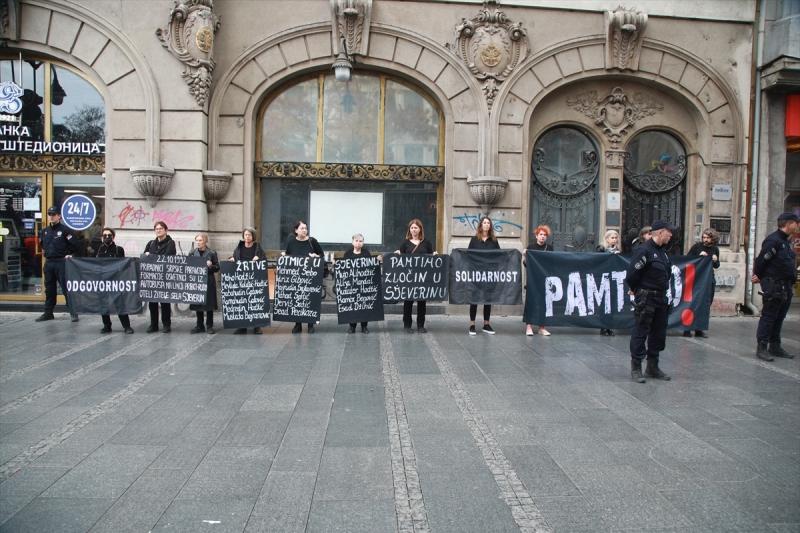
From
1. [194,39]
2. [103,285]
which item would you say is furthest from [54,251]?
[194,39]

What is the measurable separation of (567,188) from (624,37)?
3299 millimetres

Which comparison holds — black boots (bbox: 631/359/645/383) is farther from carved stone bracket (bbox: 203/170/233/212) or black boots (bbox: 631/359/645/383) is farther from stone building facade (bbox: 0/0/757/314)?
carved stone bracket (bbox: 203/170/233/212)

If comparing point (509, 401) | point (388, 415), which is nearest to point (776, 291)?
point (509, 401)

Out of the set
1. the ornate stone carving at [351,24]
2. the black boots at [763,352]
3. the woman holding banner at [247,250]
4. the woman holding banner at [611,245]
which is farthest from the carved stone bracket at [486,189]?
the black boots at [763,352]

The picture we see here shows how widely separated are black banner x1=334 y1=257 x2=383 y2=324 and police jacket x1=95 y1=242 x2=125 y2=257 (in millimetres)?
4015

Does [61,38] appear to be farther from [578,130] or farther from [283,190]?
[578,130]

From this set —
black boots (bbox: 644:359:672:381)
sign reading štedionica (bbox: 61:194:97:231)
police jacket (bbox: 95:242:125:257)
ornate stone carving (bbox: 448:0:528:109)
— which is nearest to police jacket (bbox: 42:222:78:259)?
police jacket (bbox: 95:242:125:257)

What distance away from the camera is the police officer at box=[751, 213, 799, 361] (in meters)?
9.27

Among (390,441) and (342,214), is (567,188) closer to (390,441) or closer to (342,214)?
(342,214)

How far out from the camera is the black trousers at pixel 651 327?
311 inches

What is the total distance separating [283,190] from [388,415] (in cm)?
901

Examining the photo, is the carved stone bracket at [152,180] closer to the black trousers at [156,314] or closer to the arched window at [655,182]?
the black trousers at [156,314]

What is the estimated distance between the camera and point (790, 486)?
4.59 m

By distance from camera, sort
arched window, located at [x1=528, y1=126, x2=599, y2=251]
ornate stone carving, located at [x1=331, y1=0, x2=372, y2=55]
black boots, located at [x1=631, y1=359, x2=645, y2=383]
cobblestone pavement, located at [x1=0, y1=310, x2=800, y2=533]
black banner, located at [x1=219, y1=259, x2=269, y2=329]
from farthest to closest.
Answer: arched window, located at [x1=528, y1=126, x2=599, y2=251]
ornate stone carving, located at [x1=331, y1=0, x2=372, y2=55]
black banner, located at [x1=219, y1=259, x2=269, y2=329]
black boots, located at [x1=631, y1=359, x2=645, y2=383]
cobblestone pavement, located at [x1=0, y1=310, x2=800, y2=533]
